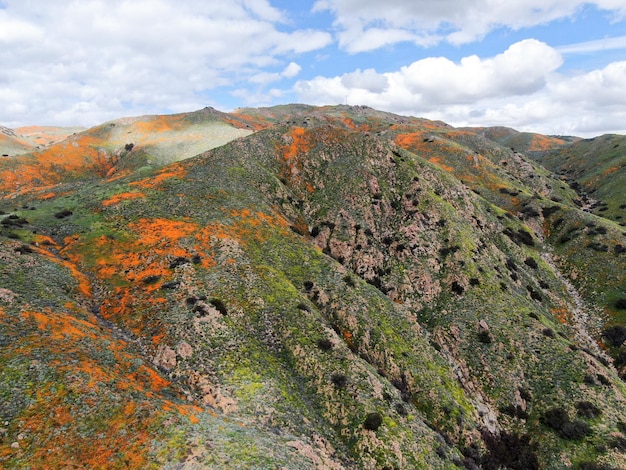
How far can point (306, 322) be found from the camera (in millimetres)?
42906

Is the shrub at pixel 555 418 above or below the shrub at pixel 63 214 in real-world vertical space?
below

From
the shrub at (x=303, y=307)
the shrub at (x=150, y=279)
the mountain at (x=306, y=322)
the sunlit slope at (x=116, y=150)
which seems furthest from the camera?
the sunlit slope at (x=116, y=150)

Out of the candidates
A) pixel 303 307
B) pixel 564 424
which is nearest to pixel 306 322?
pixel 303 307

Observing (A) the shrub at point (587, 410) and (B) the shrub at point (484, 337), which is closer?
(A) the shrub at point (587, 410)

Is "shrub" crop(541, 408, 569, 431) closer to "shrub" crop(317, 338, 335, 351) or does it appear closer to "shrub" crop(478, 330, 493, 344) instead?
"shrub" crop(478, 330, 493, 344)

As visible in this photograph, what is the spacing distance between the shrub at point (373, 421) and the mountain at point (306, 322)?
0.23m

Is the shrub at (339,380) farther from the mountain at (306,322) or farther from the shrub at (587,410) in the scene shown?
Answer: the shrub at (587,410)

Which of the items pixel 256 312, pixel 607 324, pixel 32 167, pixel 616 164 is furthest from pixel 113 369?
pixel 616 164

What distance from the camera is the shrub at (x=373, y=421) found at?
33031 mm

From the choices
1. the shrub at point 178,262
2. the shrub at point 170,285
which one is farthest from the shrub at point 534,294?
the shrub at point 170,285

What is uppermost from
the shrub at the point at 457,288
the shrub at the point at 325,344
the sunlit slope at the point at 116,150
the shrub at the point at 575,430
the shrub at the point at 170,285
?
the sunlit slope at the point at 116,150

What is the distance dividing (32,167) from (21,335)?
105823 millimetres

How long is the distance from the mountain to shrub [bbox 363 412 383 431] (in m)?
0.23

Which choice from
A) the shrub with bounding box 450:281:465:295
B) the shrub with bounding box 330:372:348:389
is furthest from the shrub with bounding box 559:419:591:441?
the shrub with bounding box 330:372:348:389
